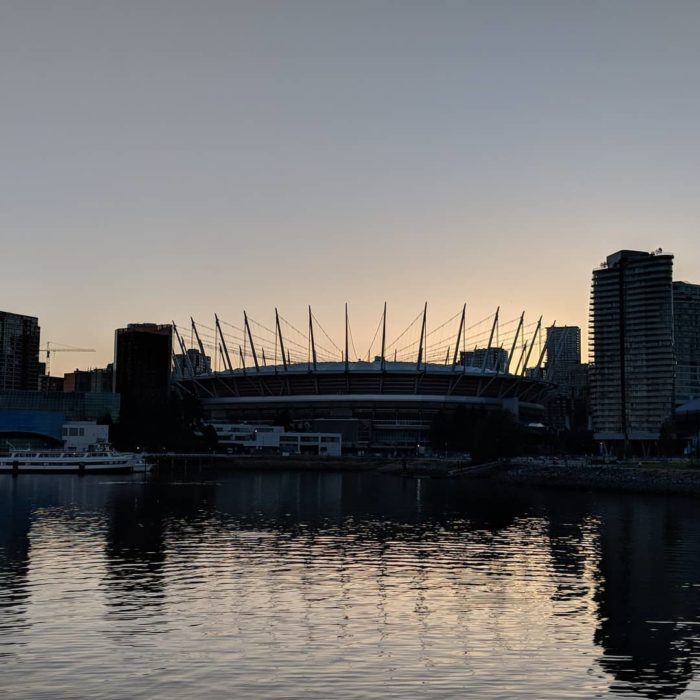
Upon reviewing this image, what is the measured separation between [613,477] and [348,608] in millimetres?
72459

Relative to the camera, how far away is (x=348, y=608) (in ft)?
90.5

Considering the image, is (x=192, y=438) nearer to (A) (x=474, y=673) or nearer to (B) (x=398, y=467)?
(B) (x=398, y=467)

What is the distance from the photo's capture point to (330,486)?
105 m

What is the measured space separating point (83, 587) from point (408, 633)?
520 inches

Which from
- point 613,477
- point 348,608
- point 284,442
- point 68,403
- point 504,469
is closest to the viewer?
point 348,608

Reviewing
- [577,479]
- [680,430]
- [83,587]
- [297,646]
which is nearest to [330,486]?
[577,479]

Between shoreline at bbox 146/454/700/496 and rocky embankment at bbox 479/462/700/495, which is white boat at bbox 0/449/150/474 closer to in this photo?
shoreline at bbox 146/454/700/496

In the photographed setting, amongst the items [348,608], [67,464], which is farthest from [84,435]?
[348,608]

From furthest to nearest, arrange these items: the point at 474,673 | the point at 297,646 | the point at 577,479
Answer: the point at 577,479 → the point at 297,646 → the point at 474,673

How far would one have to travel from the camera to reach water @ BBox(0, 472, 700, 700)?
19547 millimetres

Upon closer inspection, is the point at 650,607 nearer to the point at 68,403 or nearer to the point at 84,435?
the point at 84,435

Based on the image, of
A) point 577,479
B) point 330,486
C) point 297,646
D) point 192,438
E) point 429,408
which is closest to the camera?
point 297,646

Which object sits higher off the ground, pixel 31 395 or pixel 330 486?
pixel 31 395

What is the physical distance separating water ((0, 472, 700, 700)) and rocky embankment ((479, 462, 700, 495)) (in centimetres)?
2799
